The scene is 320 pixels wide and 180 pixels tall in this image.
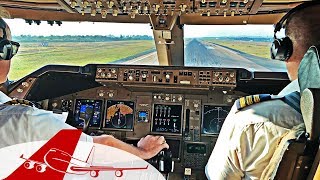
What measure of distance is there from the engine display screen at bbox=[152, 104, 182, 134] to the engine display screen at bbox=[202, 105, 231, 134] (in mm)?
207

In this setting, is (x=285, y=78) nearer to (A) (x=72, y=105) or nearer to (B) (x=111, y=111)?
(B) (x=111, y=111)

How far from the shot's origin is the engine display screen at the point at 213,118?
3.25 metres

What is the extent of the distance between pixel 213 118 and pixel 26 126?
1.96 metres

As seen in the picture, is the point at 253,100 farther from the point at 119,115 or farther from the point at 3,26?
the point at 119,115

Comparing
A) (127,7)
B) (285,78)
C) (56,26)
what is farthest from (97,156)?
(285,78)

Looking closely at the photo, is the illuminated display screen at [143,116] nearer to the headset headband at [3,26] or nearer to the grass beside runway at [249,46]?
the grass beside runway at [249,46]

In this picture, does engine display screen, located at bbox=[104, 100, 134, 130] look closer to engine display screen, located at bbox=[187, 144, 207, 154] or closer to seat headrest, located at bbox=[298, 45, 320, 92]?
engine display screen, located at bbox=[187, 144, 207, 154]

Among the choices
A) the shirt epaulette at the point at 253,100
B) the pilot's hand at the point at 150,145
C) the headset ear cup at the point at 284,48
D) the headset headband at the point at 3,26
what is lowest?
the pilot's hand at the point at 150,145

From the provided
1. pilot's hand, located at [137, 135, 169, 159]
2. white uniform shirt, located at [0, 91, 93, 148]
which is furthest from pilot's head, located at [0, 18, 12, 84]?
pilot's hand, located at [137, 135, 169, 159]

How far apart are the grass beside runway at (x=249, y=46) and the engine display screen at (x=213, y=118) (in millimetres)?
490

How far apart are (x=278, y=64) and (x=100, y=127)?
1552 millimetres

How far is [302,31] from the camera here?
5.19 feet

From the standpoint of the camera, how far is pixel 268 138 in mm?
1359

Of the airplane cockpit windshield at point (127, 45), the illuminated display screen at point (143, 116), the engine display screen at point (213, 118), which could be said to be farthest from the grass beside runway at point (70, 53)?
the engine display screen at point (213, 118)
